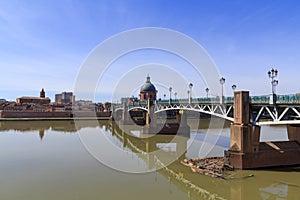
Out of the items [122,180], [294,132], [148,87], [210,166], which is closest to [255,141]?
[210,166]

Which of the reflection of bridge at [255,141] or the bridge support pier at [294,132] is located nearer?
the reflection of bridge at [255,141]

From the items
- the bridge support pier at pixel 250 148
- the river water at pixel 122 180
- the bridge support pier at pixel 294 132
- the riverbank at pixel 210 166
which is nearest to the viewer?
the river water at pixel 122 180

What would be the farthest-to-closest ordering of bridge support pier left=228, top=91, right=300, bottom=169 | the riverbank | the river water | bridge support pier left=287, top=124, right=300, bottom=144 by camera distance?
1. bridge support pier left=287, top=124, right=300, bottom=144
2. bridge support pier left=228, top=91, right=300, bottom=169
3. the riverbank
4. the river water

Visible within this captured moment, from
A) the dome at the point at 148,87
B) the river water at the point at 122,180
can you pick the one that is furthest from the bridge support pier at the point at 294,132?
the dome at the point at 148,87

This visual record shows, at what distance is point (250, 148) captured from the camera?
1914cm

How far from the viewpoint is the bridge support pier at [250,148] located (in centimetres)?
1902

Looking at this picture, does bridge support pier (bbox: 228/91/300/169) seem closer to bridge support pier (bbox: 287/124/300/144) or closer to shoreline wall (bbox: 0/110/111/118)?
bridge support pier (bbox: 287/124/300/144)

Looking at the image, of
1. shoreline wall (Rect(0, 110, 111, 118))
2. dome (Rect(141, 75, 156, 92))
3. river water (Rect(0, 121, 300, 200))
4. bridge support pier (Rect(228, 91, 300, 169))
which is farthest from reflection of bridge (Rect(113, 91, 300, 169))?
shoreline wall (Rect(0, 110, 111, 118))

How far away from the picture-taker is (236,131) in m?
19.7

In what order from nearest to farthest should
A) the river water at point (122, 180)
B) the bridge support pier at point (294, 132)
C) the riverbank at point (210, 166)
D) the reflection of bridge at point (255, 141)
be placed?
the river water at point (122, 180) < the riverbank at point (210, 166) < the reflection of bridge at point (255, 141) < the bridge support pier at point (294, 132)

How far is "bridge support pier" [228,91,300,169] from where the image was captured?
1902 cm

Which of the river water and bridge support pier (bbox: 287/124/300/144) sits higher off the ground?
bridge support pier (bbox: 287/124/300/144)

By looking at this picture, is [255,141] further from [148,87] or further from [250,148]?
[148,87]

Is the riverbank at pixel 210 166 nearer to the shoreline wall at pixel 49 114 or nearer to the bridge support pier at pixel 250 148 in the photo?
the bridge support pier at pixel 250 148
